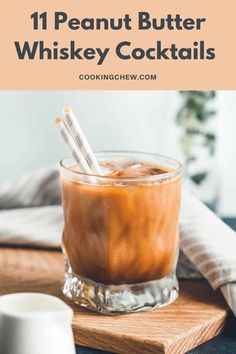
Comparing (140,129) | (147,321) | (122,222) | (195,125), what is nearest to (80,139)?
(122,222)

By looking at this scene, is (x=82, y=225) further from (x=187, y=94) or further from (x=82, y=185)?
(x=187, y=94)

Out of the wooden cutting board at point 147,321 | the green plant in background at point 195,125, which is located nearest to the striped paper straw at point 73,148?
the wooden cutting board at point 147,321

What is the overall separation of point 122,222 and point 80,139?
0.16 m

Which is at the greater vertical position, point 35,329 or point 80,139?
point 80,139

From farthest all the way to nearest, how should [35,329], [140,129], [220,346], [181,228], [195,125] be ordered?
[140,129], [195,125], [181,228], [220,346], [35,329]

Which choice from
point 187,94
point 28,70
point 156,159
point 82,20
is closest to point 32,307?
point 156,159

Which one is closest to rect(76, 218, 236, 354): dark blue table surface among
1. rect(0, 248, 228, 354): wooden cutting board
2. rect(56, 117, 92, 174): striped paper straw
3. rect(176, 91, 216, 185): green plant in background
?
rect(0, 248, 228, 354): wooden cutting board

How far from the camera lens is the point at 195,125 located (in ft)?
13.7

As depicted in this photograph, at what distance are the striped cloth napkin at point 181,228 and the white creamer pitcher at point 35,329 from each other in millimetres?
412

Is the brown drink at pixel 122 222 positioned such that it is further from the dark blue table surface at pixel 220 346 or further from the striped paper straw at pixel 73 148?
the dark blue table surface at pixel 220 346

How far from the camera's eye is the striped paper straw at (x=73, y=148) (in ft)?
4.49

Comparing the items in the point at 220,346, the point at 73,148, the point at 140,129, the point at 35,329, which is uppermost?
the point at 73,148

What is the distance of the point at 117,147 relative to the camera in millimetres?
4305

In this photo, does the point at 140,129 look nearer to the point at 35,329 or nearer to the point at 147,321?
the point at 147,321
